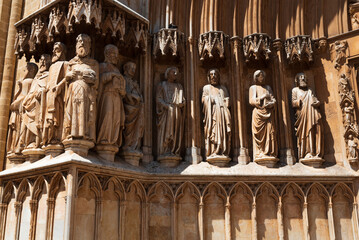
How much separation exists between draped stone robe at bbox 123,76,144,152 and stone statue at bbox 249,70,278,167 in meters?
2.29

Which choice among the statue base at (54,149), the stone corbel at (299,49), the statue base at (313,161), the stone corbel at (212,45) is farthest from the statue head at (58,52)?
the statue base at (313,161)

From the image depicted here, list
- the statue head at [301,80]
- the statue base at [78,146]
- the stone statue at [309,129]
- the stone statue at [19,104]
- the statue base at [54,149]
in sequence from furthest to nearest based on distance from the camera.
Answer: the statue head at [301,80] → the stone statue at [19,104] → the stone statue at [309,129] → the statue base at [54,149] → the statue base at [78,146]

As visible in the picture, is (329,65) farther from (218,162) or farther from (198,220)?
(198,220)

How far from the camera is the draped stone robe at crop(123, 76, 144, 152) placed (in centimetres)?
716

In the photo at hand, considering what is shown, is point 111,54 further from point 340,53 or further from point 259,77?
point 340,53

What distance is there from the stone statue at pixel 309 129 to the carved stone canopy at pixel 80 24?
136 inches

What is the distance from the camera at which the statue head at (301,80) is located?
26.4 feet

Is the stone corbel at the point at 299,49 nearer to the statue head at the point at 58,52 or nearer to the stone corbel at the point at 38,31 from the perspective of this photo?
the statue head at the point at 58,52

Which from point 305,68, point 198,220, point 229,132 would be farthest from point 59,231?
point 305,68

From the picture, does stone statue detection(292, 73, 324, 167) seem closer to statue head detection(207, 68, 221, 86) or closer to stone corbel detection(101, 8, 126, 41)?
A: statue head detection(207, 68, 221, 86)

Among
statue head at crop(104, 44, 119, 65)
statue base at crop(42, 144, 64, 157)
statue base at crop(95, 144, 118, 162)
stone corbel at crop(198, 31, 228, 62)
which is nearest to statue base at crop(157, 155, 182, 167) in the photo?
statue base at crop(95, 144, 118, 162)

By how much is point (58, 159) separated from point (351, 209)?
556 centimetres

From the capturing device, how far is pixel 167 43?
25.8 ft

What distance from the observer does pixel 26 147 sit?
7137 millimetres
